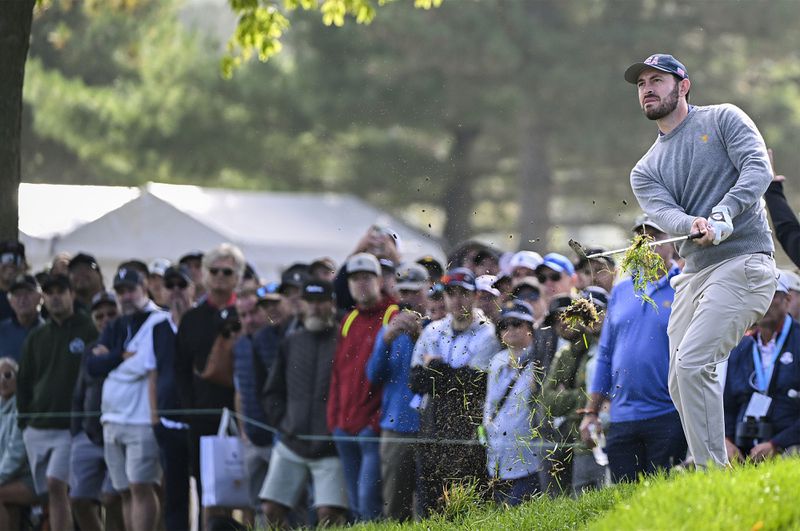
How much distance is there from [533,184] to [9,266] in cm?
2488

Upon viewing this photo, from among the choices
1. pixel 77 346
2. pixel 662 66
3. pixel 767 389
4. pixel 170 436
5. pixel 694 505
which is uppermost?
pixel 662 66

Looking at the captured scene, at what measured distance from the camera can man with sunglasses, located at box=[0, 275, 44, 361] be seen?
15.1m

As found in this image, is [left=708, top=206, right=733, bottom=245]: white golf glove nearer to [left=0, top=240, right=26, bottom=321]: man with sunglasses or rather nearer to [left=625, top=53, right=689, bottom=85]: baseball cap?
[left=625, top=53, right=689, bottom=85]: baseball cap

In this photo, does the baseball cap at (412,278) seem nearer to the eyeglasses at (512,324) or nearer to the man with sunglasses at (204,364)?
the eyeglasses at (512,324)

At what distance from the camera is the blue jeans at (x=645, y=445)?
10.2m

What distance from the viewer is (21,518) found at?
14.7 m

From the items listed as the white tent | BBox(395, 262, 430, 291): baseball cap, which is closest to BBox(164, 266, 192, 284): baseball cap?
BBox(395, 262, 430, 291): baseball cap

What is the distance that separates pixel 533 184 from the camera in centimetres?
3869

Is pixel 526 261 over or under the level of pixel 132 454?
over

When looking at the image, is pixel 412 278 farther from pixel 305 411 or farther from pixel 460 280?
pixel 305 411

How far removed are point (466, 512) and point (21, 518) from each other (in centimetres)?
628

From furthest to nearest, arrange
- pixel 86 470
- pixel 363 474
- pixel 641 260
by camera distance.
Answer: pixel 86 470, pixel 363 474, pixel 641 260

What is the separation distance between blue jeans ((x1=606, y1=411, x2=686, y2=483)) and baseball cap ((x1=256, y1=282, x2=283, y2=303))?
4146 millimetres

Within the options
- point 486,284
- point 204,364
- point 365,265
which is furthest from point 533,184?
point 486,284
